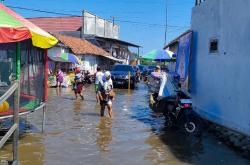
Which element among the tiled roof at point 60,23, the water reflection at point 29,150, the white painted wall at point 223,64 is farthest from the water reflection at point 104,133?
the tiled roof at point 60,23

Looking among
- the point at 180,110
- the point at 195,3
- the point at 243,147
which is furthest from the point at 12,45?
the point at 195,3

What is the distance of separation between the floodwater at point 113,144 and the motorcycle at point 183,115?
303 mm

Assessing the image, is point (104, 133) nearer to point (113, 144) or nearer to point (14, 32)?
point (113, 144)

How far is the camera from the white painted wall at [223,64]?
9477 mm

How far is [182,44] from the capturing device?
15289 mm

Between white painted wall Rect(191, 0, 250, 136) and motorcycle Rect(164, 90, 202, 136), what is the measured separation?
566 millimetres

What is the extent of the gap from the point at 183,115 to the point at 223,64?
1.77 metres

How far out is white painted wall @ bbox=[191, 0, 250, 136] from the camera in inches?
373

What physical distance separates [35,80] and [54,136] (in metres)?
1.50

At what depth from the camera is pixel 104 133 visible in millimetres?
11391

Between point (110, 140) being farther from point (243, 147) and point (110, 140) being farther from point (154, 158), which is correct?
point (243, 147)

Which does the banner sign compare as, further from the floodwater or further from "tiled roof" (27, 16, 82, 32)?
"tiled roof" (27, 16, 82, 32)

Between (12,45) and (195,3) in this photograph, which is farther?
(195,3)

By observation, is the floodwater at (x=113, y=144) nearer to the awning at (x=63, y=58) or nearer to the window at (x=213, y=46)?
the window at (x=213, y=46)
